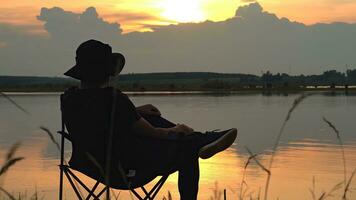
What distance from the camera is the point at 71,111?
3.37m

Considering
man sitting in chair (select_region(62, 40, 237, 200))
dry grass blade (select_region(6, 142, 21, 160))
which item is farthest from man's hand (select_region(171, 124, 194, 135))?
dry grass blade (select_region(6, 142, 21, 160))

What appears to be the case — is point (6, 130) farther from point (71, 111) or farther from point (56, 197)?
point (71, 111)

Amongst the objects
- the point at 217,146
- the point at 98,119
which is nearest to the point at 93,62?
the point at 98,119

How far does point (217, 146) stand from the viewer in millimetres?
3291

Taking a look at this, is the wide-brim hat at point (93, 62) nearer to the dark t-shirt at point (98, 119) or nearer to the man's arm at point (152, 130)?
the dark t-shirt at point (98, 119)

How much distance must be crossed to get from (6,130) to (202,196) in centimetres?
1322

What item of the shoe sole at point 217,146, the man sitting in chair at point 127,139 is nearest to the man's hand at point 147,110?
the man sitting in chair at point 127,139

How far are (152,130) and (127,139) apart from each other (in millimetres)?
141

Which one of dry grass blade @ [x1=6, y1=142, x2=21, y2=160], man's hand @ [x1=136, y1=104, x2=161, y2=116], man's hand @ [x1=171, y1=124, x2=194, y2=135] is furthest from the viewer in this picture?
man's hand @ [x1=136, y1=104, x2=161, y2=116]

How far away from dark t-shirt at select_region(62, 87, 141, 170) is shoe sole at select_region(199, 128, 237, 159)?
380 millimetres

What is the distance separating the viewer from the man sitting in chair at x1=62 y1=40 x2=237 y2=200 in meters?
3.30

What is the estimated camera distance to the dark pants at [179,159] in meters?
3.33

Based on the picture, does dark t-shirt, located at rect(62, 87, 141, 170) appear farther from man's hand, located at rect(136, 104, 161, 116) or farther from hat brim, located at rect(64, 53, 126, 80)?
man's hand, located at rect(136, 104, 161, 116)

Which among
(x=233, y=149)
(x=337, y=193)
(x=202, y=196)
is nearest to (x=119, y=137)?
(x=202, y=196)
